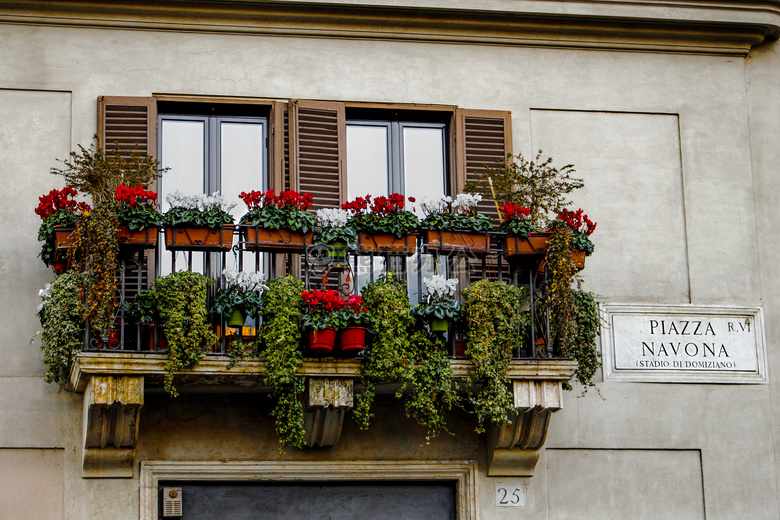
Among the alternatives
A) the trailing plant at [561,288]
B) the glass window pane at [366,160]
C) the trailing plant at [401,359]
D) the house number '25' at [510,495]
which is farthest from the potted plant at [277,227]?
the house number '25' at [510,495]

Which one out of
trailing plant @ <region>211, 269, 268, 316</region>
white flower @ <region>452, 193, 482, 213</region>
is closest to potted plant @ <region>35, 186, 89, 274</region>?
trailing plant @ <region>211, 269, 268, 316</region>

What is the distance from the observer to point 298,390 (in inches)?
409

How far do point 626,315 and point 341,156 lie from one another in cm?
280

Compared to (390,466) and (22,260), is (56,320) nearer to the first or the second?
(22,260)

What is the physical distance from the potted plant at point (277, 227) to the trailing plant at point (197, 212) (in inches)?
7.1

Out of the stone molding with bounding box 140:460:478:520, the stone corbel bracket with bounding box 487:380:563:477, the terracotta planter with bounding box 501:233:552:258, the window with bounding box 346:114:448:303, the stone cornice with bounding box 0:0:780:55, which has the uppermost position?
the stone cornice with bounding box 0:0:780:55

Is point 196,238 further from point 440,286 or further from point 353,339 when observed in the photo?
point 440,286

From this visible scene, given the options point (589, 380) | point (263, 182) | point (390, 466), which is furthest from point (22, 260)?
point (589, 380)

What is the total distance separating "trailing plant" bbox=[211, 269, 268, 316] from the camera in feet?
34.4

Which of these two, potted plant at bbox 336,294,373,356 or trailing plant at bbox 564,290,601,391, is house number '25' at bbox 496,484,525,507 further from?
potted plant at bbox 336,294,373,356

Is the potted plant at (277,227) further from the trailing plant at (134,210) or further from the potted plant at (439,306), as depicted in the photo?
the potted plant at (439,306)

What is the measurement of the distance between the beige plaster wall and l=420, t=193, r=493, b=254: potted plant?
1.41 metres

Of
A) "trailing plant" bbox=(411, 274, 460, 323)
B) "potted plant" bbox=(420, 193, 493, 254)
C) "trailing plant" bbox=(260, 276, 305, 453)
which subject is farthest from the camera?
"potted plant" bbox=(420, 193, 493, 254)

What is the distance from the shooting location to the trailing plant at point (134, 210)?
→ 34.3 feet
